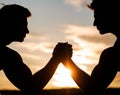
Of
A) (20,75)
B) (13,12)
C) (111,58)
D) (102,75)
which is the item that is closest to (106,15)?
(111,58)

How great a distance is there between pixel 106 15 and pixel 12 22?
2.36 metres

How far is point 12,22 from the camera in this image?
30.5 ft

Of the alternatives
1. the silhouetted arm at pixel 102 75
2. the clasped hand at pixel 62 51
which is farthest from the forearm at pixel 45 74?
the silhouetted arm at pixel 102 75

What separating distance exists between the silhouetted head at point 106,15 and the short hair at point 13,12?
1682 millimetres

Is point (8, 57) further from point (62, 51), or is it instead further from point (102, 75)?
point (102, 75)

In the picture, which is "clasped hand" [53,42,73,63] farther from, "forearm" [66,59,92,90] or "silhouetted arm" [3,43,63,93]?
"silhouetted arm" [3,43,63,93]

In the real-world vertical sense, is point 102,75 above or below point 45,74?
above

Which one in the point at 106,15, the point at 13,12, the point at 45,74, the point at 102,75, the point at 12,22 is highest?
the point at 106,15

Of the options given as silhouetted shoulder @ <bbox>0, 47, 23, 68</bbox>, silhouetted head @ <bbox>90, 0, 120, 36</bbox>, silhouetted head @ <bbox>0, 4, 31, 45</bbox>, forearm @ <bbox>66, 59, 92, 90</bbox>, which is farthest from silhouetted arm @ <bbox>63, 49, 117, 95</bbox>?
silhouetted head @ <bbox>0, 4, 31, 45</bbox>

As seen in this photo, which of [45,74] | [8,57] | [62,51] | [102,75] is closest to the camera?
[102,75]

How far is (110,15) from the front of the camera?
8.39 m

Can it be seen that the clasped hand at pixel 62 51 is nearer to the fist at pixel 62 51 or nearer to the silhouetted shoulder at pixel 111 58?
the fist at pixel 62 51

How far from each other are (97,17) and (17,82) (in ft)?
7.90

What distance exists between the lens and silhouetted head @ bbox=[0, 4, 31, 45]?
Answer: 9180 millimetres
